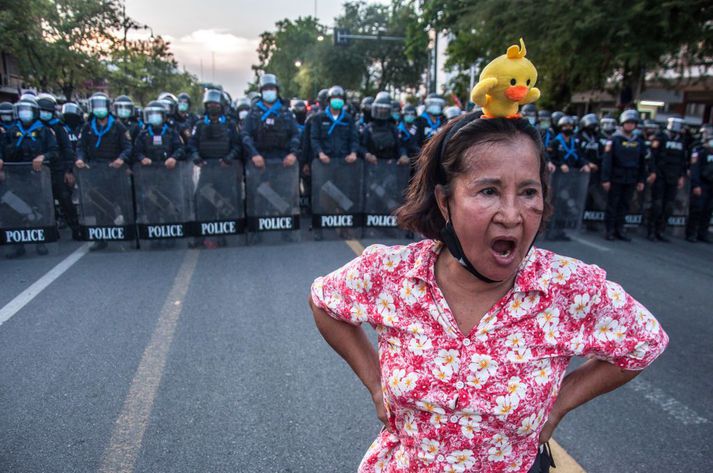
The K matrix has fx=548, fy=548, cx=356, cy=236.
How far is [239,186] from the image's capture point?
8.57 m

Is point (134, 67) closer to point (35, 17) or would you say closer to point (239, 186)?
point (35, 17)

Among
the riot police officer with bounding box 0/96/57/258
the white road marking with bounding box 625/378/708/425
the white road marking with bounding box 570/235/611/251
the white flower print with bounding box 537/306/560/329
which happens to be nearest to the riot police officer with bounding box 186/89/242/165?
the riot police officer with bounding box 0/96/57/258

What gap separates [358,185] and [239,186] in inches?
75.2

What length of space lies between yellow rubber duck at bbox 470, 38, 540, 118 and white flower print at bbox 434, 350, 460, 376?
0.65m

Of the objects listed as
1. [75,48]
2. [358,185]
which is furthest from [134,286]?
[75,48]

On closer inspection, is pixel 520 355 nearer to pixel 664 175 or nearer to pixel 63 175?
pixel 63 175

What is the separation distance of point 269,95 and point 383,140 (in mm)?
2049

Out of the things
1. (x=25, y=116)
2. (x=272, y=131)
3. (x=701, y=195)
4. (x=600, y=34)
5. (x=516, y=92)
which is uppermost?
(x=600, y=34)

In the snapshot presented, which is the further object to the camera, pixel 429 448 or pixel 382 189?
pixel 382 189

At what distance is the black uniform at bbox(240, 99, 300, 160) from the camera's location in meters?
9.03

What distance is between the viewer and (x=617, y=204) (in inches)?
383

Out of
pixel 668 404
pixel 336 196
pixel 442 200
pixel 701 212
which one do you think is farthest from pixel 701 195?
pixel 442 200

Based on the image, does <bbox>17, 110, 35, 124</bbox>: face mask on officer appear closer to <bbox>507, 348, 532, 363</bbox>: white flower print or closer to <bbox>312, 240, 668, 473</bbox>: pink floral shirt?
<bbox>312, 240, 668, 473</bbox>: pink floral shirt

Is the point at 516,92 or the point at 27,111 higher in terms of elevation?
the point at 27,111
